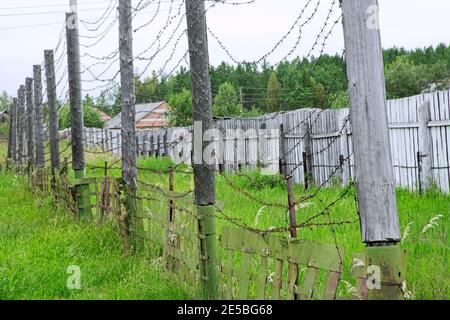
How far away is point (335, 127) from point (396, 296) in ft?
35.8

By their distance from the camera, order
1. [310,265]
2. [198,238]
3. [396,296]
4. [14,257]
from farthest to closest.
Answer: [14,257], [198,238], [310,265], [396,296]

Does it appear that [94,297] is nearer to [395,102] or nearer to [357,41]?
[357,41]

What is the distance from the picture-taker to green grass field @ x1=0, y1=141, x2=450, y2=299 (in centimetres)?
535

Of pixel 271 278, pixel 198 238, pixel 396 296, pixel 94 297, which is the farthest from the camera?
pixel 94 297

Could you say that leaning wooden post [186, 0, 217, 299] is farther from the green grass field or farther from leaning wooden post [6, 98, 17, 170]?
leaning wooden post [6, 98, 17, 170]

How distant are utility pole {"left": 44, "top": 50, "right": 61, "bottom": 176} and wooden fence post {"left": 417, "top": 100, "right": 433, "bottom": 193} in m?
6.55

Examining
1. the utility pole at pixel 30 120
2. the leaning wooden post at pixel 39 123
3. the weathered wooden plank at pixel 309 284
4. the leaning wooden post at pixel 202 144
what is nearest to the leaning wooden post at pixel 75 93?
the leaning wooden post at pixel 39 123

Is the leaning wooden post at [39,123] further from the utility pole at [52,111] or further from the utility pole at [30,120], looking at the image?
the utility pole at [30,120]

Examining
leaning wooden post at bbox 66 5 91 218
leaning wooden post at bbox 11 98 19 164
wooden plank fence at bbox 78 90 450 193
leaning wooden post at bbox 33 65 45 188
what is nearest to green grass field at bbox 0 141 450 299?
wooden plank fence at bbox 78 90 450 193

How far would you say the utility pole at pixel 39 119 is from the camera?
1389 centimetres

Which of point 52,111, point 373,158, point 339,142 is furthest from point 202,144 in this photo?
point 339,142

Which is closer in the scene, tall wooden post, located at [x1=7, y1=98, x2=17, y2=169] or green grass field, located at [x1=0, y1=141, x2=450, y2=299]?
green grass field, located at [x1=0, y1=141, x2=450, y2=299]

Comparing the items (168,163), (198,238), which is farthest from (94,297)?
(168,163)

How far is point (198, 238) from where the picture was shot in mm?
4977
